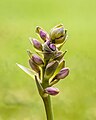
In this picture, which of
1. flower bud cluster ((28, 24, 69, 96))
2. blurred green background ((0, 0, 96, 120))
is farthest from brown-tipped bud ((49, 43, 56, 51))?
blurred green background ((0, 0, 96, 120))

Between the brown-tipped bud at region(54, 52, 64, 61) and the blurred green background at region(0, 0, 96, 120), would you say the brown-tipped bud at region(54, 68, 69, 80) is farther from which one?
the blurred green background at region(0, 0, 96, 120)

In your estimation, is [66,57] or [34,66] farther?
[66,57]

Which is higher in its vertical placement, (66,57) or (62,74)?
(66,57)

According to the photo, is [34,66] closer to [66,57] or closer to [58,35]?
[58,35]

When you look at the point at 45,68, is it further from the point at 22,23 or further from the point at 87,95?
the point at 22,23

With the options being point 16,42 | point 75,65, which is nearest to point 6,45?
point 16,42

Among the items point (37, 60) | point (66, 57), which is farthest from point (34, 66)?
point (66, 57)

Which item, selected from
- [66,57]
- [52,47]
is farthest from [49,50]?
[66,57]
